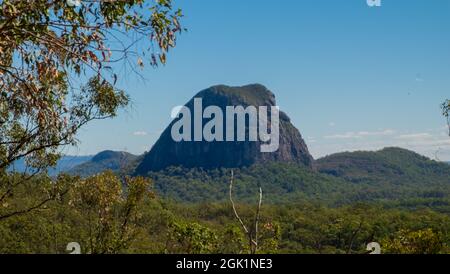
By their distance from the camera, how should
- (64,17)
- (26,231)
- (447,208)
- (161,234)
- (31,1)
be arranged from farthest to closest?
1. (447,208)
2. (161,234)
3. (26,231)
4. (64,17)
5. (31,1)

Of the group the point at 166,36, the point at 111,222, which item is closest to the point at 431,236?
the point at 111,222

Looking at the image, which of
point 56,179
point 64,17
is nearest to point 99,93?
point 56,179

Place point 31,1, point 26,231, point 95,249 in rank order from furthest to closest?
point 26,231, point 95,249, point 31,1

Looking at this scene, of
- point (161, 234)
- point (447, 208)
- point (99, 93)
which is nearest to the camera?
point (99, 93)

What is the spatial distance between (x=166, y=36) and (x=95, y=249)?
34.2 feet

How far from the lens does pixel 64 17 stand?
6.52 metres

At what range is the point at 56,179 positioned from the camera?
13406 mm
